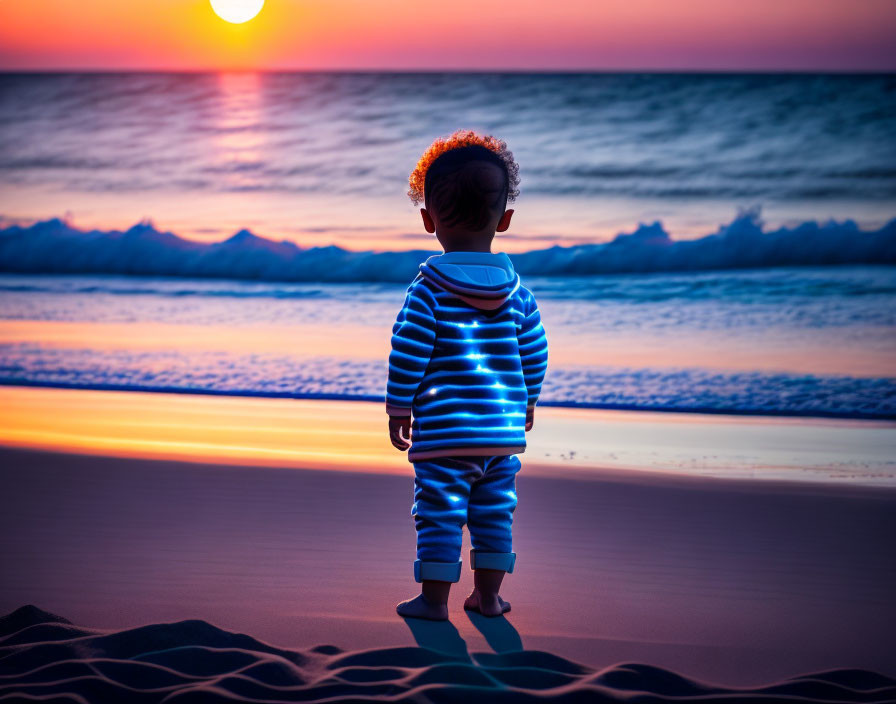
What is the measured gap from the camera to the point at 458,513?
290 centimetres

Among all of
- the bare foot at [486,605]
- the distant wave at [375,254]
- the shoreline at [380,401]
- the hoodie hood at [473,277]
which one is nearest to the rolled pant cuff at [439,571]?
the bare foot at [486,605]

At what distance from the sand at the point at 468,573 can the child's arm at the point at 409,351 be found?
2.07 feet

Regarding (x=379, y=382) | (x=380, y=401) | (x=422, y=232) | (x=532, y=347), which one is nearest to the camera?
(x=532, y=347)

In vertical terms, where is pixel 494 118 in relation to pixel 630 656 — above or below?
above

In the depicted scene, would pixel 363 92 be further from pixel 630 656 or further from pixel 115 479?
pixel 630 656

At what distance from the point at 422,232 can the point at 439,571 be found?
35.7ft

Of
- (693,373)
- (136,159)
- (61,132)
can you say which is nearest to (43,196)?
(136,159)

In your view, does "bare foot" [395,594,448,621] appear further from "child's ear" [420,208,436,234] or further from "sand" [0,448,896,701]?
"child's ear" [420,208,436,234]

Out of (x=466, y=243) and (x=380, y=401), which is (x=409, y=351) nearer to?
(x=466, y=243)

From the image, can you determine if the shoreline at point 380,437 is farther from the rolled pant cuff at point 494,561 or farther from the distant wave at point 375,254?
the distant wave at point 375,254

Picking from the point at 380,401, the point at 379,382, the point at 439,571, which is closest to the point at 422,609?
the point at 439,571

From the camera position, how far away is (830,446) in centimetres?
541

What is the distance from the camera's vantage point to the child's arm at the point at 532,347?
306cm

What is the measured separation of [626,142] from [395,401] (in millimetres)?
15031
